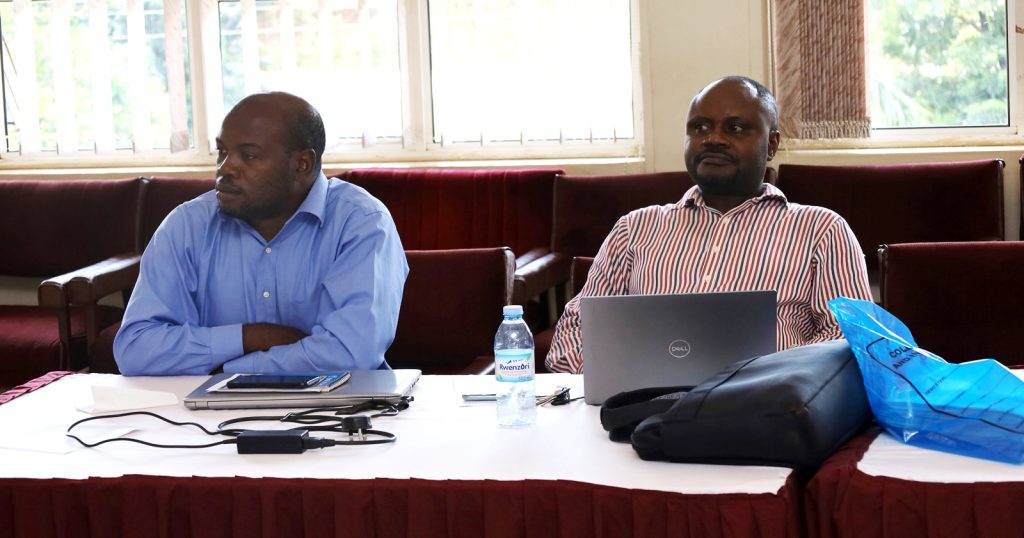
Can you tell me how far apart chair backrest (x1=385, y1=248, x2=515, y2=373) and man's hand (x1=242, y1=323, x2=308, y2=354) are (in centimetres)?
70

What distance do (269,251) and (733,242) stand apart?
103 cm

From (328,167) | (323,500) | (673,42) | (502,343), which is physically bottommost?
(323,500)

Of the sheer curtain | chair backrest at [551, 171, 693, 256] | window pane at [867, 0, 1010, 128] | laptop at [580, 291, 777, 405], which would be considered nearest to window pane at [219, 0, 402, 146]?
chair backrest at [551, 171, 693, 256]

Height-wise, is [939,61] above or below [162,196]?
above

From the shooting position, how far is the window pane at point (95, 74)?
4.86 metres

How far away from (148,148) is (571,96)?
1809mm

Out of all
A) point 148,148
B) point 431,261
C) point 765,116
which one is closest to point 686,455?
point 765,116

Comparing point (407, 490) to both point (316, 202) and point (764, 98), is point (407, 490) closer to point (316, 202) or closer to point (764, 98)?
point (316, 202)

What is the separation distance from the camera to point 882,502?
1.40 m

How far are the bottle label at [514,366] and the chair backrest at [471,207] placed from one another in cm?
228

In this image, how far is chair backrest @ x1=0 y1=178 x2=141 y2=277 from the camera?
4.35 m

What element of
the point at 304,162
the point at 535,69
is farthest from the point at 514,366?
the point at 535,69

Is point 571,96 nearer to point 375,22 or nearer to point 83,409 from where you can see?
point 375,22

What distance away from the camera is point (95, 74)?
4.89 meters
